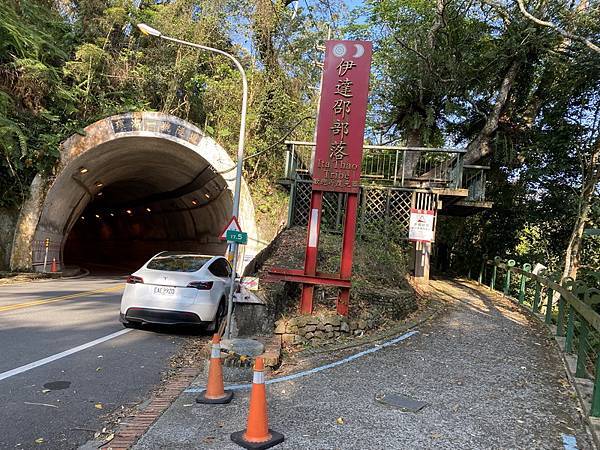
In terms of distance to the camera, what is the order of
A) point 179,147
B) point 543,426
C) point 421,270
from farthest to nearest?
point 179,147
point 421,270
point 543,426

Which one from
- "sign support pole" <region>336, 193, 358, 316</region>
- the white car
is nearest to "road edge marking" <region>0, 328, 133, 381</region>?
the white car

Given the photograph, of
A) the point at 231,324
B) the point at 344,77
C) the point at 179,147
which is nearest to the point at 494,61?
the point at 344,77

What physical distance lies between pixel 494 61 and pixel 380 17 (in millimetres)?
6127

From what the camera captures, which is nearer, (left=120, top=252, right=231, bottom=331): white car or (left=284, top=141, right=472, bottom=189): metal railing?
(left=120, top=252, right=231, bottom=331): white car

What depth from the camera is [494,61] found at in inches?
629

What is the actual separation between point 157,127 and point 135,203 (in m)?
15.1

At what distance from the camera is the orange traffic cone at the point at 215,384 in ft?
15.3

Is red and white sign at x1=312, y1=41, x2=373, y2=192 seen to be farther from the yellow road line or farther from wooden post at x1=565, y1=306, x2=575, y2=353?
the yellow road line

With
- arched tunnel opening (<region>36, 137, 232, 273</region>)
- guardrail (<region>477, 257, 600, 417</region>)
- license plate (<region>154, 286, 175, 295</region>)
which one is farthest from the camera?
arched tunnel opening (<region>36, 137, 232, 273</region>)

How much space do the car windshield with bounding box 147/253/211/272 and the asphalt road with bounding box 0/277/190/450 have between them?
1.19m

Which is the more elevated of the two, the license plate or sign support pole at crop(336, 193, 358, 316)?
sign support pole at crop(336, 193, 358, 316)

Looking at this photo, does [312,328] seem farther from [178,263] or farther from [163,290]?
[178,263]

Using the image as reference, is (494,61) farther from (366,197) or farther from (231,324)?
(231,324)

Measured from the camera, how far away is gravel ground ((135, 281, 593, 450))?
12.9ft
